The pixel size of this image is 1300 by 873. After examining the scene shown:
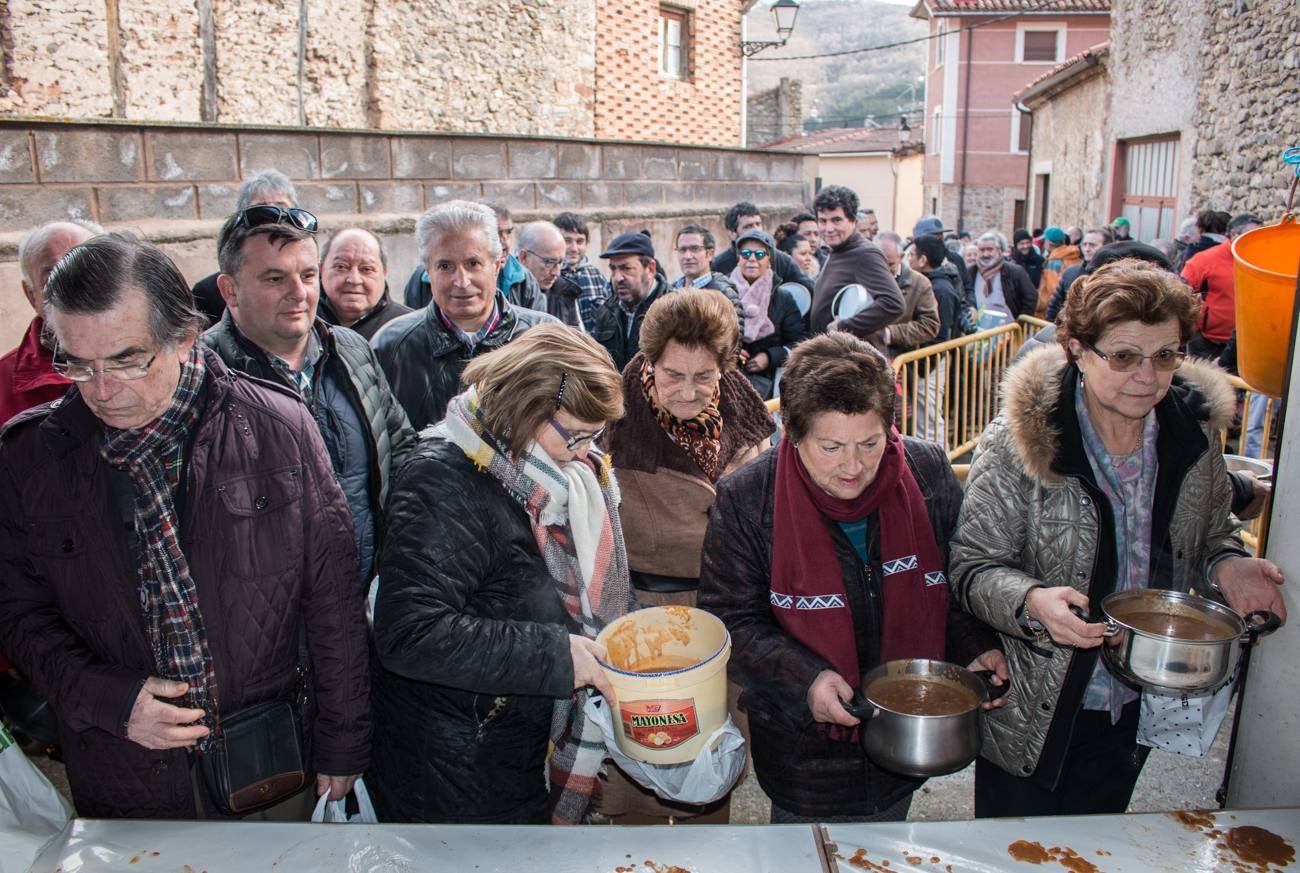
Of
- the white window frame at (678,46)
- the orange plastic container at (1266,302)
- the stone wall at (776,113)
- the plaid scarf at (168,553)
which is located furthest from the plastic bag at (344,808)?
the stone wall at (776,113)

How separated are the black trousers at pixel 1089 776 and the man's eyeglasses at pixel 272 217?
257cm

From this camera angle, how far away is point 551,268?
606 centimetres

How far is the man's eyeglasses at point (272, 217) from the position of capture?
2807 mm

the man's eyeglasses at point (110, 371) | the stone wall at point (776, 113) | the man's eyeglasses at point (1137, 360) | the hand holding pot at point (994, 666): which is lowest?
the hand holding pot at point (994, 666)

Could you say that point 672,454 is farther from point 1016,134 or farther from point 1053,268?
point 1016,134

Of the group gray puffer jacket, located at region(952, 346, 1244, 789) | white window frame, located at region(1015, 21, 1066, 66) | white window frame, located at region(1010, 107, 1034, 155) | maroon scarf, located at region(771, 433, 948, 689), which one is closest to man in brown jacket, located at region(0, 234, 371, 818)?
maroon scarf, located at region(771, 433, 948, 689)

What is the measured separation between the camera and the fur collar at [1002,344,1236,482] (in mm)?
2184

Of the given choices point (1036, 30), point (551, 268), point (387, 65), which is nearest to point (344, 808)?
point (551, 268)

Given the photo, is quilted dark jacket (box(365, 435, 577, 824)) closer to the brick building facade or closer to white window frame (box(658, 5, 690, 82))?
the brick building facade

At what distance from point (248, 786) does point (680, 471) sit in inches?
55.6

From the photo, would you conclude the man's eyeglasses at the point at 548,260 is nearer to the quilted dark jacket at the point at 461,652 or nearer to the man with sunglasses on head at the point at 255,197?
the man with sunglasses on head at the point at 255,197

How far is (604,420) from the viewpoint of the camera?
7.04ft

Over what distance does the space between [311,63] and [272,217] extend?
11.0 meters

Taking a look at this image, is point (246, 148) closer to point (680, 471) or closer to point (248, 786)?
point (680, 471)
